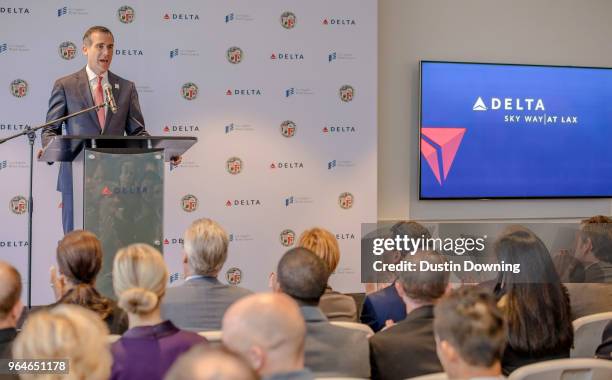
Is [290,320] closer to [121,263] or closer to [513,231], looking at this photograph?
[121,263]

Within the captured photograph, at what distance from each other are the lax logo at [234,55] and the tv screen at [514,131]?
1.92 meters

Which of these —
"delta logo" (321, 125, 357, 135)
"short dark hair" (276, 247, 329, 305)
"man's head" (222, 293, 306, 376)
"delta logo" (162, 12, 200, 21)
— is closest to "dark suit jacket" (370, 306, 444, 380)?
"short dark hair" (276, 247, 329, 305)

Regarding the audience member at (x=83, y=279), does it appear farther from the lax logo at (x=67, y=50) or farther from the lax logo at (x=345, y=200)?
the lax logo at (x=345, y=200)

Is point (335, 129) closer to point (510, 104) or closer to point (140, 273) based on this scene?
point (510, 104)

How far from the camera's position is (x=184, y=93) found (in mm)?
6637

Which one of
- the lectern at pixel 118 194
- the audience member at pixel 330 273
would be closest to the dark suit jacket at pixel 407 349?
the audience member at pixel 330 273

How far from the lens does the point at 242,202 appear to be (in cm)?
685

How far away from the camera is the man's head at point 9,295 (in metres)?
2.58

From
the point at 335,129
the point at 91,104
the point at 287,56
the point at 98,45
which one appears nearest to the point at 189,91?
the point at 287,56

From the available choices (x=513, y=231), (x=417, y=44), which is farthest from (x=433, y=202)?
(x=513, y=231)

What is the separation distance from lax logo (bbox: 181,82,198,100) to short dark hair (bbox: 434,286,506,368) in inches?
190

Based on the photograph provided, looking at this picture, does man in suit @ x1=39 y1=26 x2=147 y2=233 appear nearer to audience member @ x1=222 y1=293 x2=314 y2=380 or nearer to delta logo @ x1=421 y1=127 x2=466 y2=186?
audience member @ x1=222 y1=293 x2=314 y2=380

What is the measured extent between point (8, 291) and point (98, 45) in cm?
257

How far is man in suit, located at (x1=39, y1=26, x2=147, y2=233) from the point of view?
4.89 m
